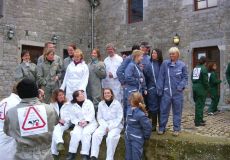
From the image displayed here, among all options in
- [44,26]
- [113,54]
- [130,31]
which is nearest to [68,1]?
[44,26]

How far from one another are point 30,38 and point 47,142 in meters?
10.2

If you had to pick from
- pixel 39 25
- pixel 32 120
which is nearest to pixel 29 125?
pixel 32 120

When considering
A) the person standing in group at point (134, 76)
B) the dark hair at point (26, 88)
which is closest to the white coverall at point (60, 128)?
the person standing in group at point (134, 76)

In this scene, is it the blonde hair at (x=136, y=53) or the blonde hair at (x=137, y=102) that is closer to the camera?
the blonde hair at (x=137, y=102)

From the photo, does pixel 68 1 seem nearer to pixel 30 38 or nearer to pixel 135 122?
pixel 30 38

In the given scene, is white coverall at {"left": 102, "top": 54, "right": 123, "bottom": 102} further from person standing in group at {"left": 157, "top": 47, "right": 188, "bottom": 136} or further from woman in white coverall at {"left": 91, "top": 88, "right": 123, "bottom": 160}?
person standing in group at {"left": 157, "top": 47, "right": 188, "bottom": 136}

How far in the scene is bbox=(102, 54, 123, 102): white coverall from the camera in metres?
7.48

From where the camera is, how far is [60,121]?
7223 mm

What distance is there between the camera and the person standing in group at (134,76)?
643 centimetres

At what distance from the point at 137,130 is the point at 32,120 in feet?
8.31

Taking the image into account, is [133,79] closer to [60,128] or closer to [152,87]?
[152,87]

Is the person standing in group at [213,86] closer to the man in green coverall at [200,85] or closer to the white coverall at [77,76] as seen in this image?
the man in green coverall at [200,85]

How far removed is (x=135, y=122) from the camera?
5.85m

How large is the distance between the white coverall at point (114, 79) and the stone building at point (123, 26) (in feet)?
16.9
